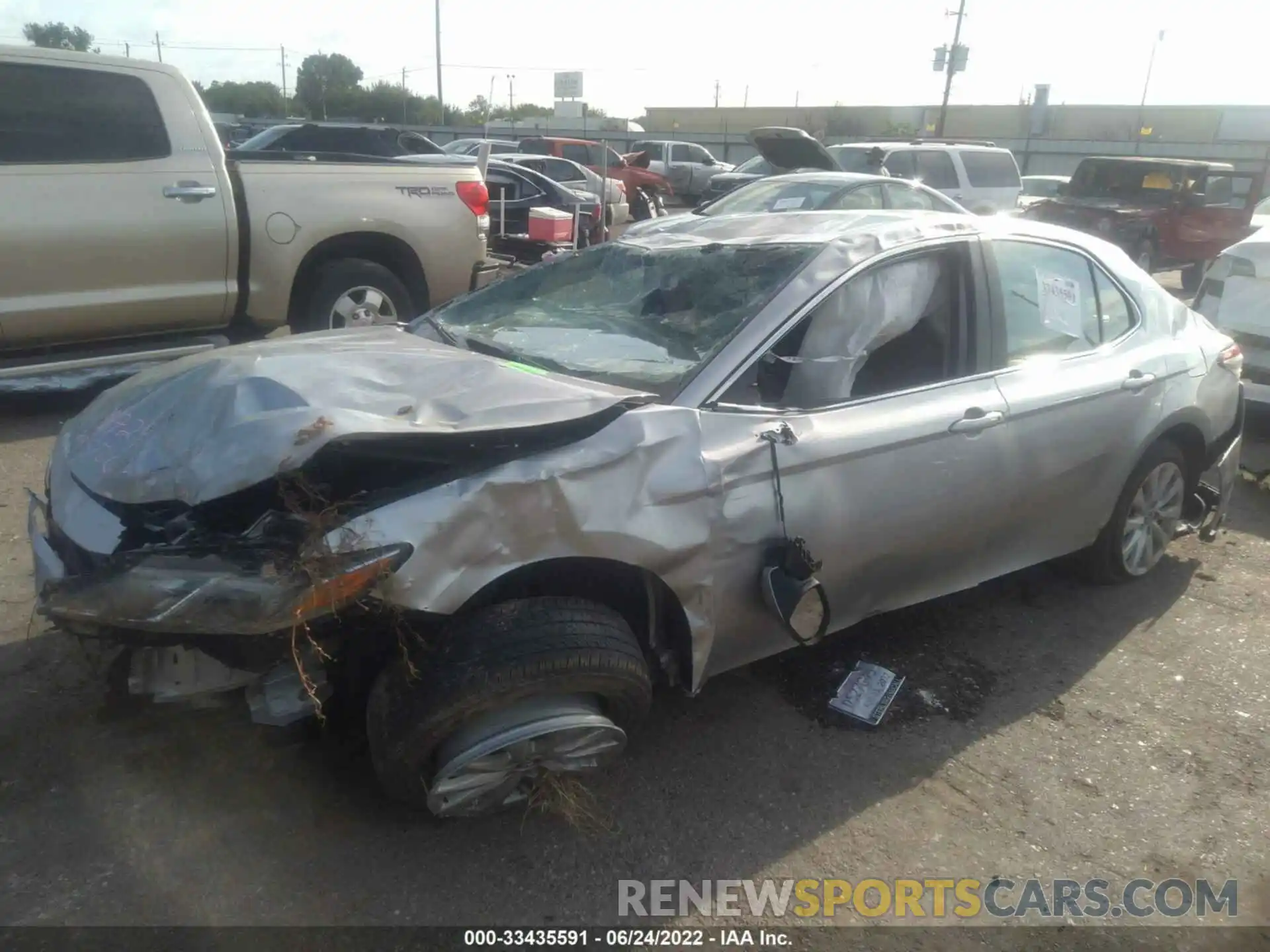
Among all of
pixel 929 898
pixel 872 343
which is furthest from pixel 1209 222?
pixel 929 898

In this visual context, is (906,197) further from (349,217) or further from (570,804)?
(570,804)

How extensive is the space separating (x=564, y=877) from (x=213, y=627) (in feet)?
3.63

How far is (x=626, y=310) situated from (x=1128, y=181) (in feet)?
44.0

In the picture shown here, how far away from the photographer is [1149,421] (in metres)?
3.95

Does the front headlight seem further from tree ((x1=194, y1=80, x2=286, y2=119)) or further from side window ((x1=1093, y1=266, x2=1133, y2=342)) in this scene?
tree ((x1=194, y1=80, x2=286, y2=119))

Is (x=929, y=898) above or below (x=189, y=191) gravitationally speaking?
below

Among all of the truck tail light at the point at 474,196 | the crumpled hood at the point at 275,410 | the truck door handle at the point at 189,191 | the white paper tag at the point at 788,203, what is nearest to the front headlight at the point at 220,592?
the crumpled hood at the point at 275,410

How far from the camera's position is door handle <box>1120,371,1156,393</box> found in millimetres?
3850

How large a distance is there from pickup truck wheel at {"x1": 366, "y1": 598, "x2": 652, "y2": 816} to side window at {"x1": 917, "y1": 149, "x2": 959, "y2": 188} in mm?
12904

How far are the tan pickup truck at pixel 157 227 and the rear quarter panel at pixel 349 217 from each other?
0.01 metres

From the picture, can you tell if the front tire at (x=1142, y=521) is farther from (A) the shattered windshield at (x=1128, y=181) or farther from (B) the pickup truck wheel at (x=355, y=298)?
(A) the shattered windshield at (x=1128, y=181)

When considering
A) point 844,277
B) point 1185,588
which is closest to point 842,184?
point 1185,588

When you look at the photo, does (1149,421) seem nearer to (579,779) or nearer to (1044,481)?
(1044,481)

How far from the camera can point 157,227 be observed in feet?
18.9
